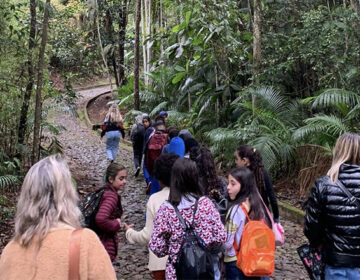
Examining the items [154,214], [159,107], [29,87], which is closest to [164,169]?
[154,214]

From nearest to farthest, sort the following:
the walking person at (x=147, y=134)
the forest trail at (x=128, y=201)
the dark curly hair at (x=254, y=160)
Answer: the dark curly hair at (x=254, y=160) < the forest trail at (x=128, y=201) < the walking person at (x=147, y=134)

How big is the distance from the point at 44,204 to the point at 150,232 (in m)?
1.70

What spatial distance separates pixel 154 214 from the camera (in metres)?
3.90

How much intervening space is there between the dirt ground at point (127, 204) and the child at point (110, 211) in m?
2.02

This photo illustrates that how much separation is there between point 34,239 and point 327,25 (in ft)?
32.9

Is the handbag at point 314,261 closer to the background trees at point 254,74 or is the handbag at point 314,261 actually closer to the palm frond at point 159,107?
the background trees at point 254,74

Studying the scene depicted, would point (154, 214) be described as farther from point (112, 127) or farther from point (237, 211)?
point (112, 127)

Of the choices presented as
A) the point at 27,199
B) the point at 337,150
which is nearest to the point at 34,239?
the point at 27,199

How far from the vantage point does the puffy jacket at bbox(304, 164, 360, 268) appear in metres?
3.53

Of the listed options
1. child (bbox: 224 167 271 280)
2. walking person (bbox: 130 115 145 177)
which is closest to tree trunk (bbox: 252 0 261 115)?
walking person (bbox: 130 115 145 177)

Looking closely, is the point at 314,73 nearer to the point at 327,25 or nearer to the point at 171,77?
the point at 327,25

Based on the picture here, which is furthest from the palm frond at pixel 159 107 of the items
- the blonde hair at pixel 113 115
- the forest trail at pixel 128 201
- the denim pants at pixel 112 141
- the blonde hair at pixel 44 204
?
the blonde hair at pixel 44 204

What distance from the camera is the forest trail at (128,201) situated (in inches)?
251

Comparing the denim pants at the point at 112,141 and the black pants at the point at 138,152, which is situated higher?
the denim pants at the point at 112,141
